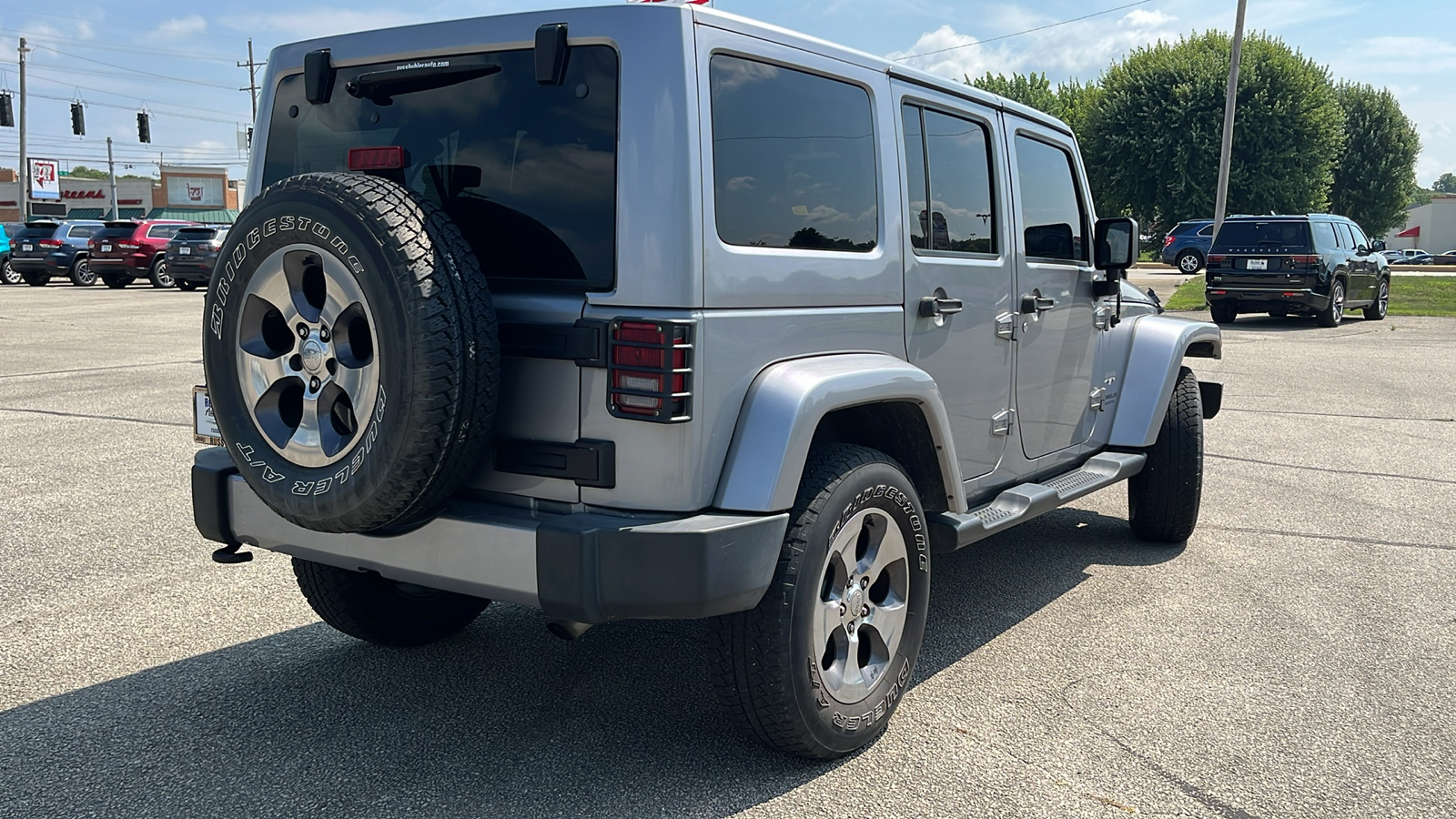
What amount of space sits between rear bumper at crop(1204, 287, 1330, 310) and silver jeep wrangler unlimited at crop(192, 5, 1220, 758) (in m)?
16.4

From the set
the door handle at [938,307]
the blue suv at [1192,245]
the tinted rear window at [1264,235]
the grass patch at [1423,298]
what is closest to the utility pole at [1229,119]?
the grass patch at [1423,298]

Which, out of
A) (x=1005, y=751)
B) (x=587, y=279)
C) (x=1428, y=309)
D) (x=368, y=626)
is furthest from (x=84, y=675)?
(x=1428, y=309)

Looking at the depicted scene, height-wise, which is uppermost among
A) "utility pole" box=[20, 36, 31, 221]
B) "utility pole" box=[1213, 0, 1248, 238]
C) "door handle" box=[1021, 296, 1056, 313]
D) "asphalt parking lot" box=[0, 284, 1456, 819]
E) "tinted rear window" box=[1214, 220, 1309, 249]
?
"utility pole" box=[20, 36, 31, 221]

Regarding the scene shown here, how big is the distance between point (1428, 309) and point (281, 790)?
24.0 m

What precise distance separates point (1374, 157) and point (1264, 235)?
4940 centimetres

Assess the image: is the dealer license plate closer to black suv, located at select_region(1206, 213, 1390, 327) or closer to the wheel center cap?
the wheel center cap

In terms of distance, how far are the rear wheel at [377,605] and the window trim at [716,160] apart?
1626 mm

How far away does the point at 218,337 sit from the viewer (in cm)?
313

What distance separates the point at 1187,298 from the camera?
23594 millimetres

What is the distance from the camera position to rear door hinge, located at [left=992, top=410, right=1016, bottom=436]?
14.2 feet

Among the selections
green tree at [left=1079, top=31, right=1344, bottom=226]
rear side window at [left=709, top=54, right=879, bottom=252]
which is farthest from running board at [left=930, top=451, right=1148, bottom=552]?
green tree at [left=1079, top=31, right=1344, bottom=226]

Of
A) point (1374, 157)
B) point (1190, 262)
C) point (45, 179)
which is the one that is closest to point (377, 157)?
point (1190, 262)

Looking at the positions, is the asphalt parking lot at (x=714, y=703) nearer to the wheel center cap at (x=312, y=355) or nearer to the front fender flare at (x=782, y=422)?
the front fender flare at (x=782, y=422)

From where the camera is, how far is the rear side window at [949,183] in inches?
152
